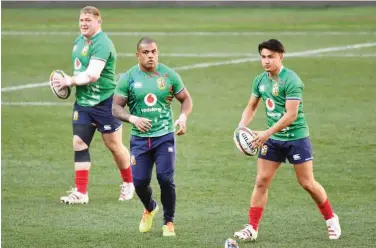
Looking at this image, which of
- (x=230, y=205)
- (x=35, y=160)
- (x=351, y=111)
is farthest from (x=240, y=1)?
(x=230, y=205)

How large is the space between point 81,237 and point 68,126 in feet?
24.7

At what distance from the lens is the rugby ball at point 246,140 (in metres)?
12.5

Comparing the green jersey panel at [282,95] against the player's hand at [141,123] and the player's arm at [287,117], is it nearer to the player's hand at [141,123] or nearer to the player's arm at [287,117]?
the player's arm at [287,117]

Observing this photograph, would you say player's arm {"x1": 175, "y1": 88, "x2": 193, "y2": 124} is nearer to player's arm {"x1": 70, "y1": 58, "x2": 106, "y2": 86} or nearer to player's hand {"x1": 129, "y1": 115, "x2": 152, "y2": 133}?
player's hand {"x1": 129, "y1": 115, "x2": 152, "y2": 133}

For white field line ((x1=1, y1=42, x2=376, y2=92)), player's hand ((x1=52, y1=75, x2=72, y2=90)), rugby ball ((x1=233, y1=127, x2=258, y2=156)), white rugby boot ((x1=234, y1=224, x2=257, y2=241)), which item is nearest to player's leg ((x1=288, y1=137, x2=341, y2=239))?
rugby ball ((x1=233, y1=127, x2=258, y2=156))

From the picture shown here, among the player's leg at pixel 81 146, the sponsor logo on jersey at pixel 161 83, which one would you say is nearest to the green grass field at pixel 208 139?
the player's leg at pixel 81 146

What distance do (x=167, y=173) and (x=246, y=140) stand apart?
929mm

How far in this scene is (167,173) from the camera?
1284 cm

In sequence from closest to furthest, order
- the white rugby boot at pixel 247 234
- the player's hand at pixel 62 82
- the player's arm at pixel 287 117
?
the player's arm at pixel 287 117
the white rugby boot at pixel 247 234
the player's hand at pixel 62 82

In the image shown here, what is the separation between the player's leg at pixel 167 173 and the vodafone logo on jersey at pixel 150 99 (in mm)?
372

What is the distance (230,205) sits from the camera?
1469 cm

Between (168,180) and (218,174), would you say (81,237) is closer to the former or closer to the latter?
(168,180)

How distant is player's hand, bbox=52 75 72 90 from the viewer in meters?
14.8

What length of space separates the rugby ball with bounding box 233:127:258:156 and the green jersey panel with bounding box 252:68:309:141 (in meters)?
0.32
